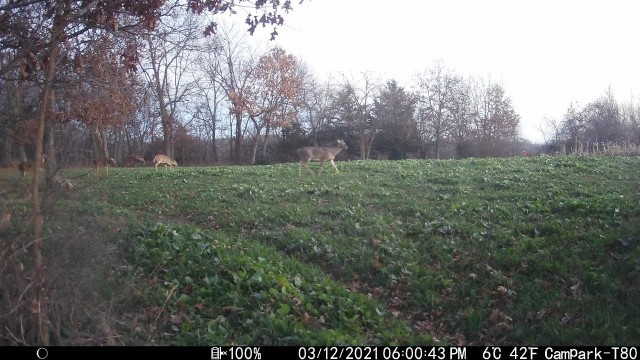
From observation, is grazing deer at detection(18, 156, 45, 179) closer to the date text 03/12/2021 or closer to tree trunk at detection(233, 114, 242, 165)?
the date text 03/12/2021

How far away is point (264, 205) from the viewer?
12.4 m

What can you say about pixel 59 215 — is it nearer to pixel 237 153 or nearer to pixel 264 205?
pixel 264 205

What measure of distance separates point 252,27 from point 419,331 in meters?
4.65

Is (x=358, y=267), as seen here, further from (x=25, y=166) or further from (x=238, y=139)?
(x=238, y=139)

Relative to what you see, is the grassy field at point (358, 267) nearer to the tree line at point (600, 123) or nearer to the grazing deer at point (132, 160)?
the grazing deer at point (132, 160)

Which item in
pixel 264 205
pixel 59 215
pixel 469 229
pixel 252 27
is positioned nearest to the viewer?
pixel 59 215

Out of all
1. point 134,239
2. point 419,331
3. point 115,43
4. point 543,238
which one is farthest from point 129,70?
point 543,238

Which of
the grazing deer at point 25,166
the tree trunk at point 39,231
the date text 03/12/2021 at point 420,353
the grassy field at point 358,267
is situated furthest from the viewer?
the grassy field at point 358,267

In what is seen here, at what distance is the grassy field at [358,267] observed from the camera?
20.1ft

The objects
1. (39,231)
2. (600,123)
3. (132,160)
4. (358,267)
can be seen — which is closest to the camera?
(39,231)

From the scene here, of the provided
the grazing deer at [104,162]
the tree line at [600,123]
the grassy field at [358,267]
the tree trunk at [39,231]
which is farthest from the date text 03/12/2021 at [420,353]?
the tree line at [600,123]

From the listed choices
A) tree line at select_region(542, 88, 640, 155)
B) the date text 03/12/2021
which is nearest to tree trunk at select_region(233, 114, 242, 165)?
tree line at select_region(542, 88, 640, 155)

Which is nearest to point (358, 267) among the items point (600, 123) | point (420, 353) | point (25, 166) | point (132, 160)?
point (420, 353)

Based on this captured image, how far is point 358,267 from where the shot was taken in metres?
8.58
